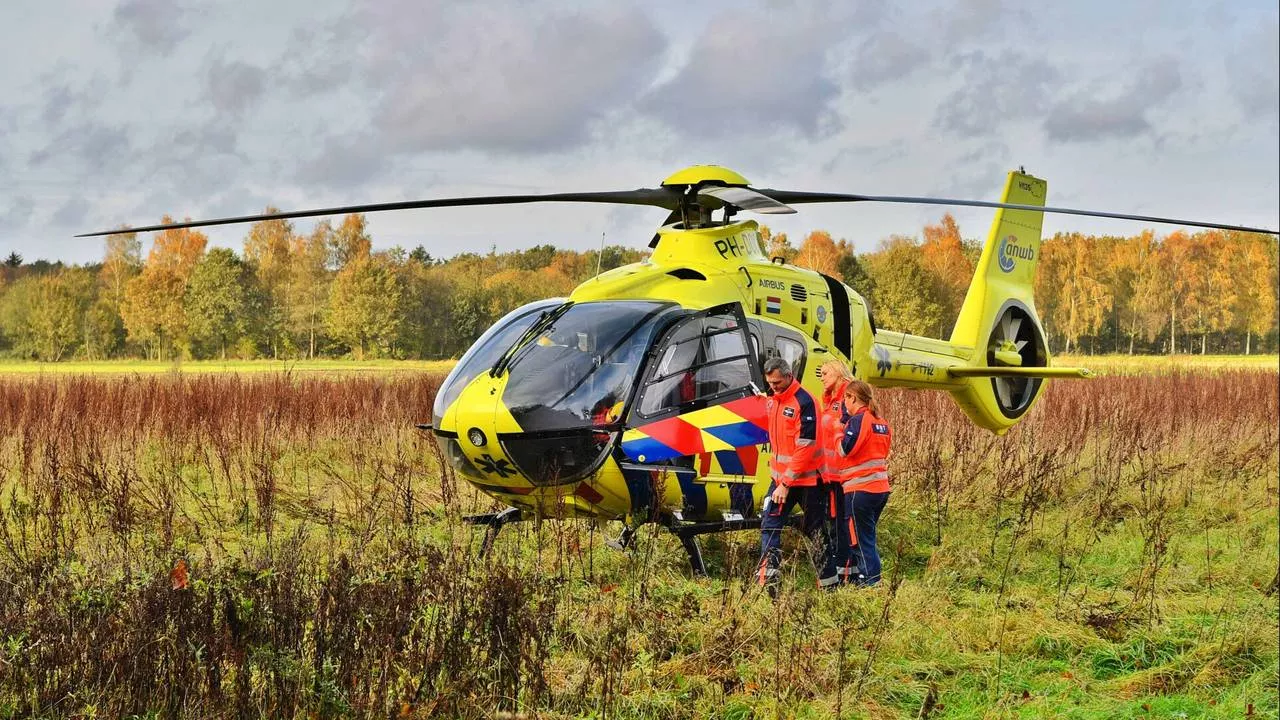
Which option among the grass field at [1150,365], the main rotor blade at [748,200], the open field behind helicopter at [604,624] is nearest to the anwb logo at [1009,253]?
the open field behind helicopter at [604,624]

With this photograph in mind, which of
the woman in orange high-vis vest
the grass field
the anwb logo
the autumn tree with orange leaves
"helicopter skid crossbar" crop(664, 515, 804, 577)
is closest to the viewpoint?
"helicopter skid crossbar" crop(664, 515, 804, 577)

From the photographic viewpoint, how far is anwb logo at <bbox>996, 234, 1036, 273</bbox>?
11766 millimetres

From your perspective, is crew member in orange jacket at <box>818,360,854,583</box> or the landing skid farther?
crew member in orange jacket at <box>818,360,854,583</box>

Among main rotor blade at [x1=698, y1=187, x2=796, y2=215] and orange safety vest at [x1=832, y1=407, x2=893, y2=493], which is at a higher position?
main rotor blade at [x1=698, y1=187, x2=796, y2=215]

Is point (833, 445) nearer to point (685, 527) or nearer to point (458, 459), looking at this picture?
point (685, 527)

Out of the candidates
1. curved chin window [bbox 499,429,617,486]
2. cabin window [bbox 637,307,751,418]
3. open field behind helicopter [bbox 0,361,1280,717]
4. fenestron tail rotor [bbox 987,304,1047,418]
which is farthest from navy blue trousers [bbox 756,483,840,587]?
fenestron tail rotor [bbox 987,304,1047,418]

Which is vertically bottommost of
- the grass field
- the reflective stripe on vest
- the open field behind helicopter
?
the open field behind helicopter

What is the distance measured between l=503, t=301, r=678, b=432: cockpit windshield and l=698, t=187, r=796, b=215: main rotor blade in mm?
1011

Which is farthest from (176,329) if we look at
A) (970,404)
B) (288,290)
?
(970,404)

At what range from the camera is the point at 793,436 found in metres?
6.70

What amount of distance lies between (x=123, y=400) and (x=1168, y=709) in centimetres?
1298

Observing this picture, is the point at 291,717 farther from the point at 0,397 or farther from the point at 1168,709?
the point at 0,397

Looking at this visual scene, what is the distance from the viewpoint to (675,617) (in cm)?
557

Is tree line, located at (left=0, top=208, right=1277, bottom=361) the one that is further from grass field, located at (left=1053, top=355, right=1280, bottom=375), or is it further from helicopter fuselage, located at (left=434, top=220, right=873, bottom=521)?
helicopter fuselage, located at (left=434, top=220, right=873, bottom=521)
